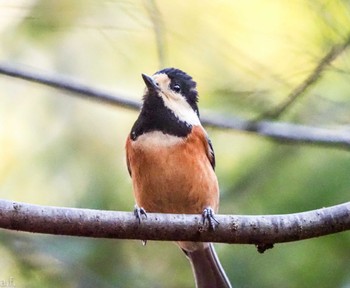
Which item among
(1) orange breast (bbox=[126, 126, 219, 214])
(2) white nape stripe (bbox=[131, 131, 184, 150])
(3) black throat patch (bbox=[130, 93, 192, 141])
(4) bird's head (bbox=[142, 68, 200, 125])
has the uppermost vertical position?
(4) bird's head (bbox=[142, 68, 200, 125])

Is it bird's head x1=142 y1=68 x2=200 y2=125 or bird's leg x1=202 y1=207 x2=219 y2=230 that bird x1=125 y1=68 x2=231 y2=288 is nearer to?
bird's head x1=142 y1=68 x2=200 y2=125

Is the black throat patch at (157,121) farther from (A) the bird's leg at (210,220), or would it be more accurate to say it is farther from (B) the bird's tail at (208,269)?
(A) the bird's leg at (210,220)

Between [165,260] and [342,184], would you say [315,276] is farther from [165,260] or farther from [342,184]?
[165,260]

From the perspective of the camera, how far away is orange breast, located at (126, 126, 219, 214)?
→ 11.8 ft

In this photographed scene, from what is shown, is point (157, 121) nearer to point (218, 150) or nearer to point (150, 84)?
point (150, 84)

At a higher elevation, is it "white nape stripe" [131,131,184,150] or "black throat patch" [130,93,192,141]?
"black throat patch" [130,93,192,141]

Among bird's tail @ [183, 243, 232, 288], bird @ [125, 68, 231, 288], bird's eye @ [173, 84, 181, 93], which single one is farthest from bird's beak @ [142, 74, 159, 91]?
bird's tail @ [183, 243, 232, 288]

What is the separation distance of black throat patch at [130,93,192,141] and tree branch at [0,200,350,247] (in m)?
0.89

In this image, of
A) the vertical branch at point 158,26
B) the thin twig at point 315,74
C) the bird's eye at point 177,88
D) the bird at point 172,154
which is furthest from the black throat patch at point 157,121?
the thin twig at point 315,74

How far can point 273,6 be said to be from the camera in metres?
4.03

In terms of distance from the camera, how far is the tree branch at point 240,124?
3.55m

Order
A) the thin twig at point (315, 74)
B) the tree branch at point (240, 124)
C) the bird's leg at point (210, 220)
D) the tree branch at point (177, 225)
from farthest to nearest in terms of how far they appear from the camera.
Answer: the tree branch at point (240, 124) < the thin twig at point (315, 74) < the bird's leg at point (210, 220) < the tree branch at point (177, 225)

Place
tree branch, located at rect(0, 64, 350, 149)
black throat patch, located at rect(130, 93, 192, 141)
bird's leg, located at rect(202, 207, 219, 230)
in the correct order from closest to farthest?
bird's leg, located at rect(202, 207, 219, 230), tree branch, located at rect(0, 64, 350, 149), black throat patch, located at rect(130, 93, 192, 141)

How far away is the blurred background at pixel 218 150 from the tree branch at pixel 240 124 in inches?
3.1
